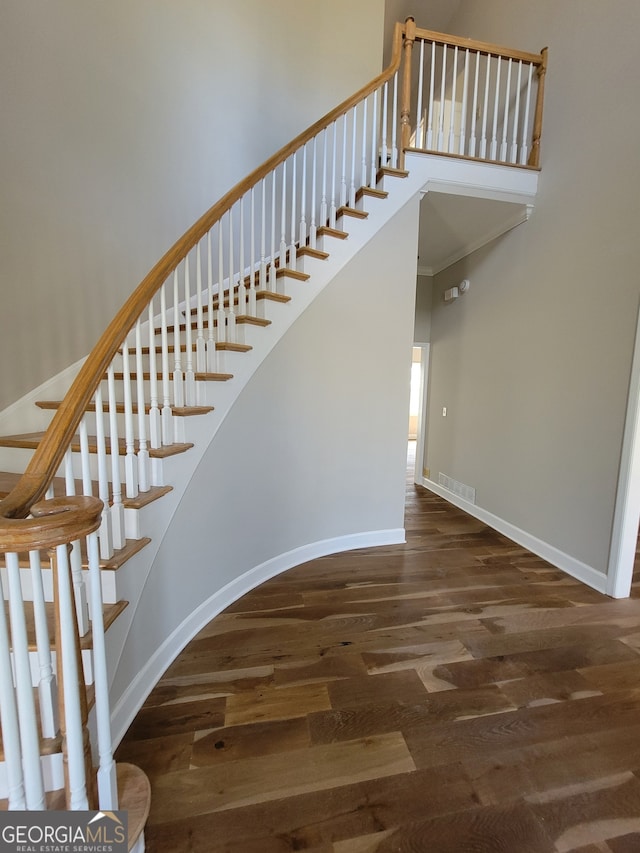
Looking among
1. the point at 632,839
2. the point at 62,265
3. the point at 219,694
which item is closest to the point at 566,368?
the point at 632,839

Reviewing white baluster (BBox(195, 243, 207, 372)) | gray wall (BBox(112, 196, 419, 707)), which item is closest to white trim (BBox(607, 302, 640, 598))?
gray wall (BBox(112, 196, 419, 707))

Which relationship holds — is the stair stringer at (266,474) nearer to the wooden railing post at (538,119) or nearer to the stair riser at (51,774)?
the stair riser at (51,774)

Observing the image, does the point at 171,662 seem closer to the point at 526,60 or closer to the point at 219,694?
the point at 219,694

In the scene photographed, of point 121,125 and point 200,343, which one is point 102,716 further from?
point 121,125

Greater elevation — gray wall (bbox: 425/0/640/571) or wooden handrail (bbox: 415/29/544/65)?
wooden handrail (bbox: 415/29/544/65)

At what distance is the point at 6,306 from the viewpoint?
2086 millimetres

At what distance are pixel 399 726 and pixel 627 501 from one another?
1.90m

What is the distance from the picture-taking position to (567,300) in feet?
8.55

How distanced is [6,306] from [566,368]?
12.1 feet

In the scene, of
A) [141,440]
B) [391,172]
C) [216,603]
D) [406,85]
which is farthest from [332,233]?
[216,603]

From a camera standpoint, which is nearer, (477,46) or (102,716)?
(102,716)

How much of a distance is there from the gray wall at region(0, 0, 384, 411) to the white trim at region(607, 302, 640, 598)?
349 cm

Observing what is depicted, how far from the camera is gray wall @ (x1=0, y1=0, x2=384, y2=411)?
2.10 meters

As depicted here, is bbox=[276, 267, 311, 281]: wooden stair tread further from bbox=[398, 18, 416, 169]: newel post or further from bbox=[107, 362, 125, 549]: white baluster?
bbox=[107, 362, 125, 549]: white baluster
